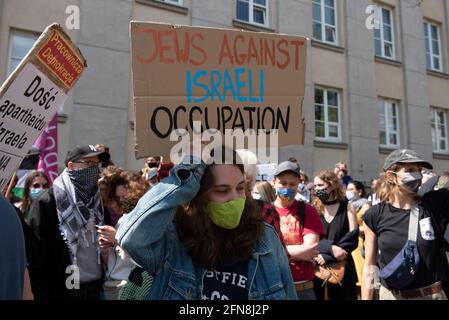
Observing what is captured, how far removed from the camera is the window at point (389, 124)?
14.6 meters

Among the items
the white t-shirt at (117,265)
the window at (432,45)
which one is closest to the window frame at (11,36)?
the white t-shirt at (117,265)

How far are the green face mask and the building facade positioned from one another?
7.49 m

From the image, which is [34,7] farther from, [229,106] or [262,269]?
[262,269]

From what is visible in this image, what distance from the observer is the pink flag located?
621cm

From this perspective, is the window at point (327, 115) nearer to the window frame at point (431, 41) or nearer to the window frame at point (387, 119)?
the window frame at point (387, 119)

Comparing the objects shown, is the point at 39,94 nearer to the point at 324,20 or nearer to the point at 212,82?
the point at 212,82

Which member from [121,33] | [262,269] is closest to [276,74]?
[262,269]

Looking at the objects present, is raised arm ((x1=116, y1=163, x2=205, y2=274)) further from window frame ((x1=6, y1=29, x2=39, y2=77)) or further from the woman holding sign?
window frame ((x1=6, y1=29, x2=39, y2=77))

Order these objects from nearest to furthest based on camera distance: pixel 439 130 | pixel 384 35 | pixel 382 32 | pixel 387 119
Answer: pixel 387 119
pixel 382 32
pixel 384 35
pixel 439 130

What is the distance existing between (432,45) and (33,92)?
1773 centimetres

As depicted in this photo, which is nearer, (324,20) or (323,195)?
(323,195)

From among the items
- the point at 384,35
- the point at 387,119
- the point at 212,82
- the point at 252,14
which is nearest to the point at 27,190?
the point at 212,82

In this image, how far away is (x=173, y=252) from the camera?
202cm

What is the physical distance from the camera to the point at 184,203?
2070 millimetres
